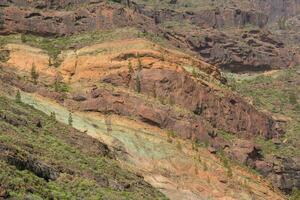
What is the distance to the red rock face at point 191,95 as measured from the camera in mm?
69000

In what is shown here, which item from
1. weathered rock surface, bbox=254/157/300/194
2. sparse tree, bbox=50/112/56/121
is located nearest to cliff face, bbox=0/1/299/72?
weathered rock surface, bbox=254/157/300/194

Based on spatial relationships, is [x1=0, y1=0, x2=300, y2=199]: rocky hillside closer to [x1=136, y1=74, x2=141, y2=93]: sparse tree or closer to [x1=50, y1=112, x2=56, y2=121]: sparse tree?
[x1=136, y1=74, x2=141, y2=93]: sparse tree

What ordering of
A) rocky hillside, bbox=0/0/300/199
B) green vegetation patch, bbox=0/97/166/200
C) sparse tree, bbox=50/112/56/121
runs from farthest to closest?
rocky hillside, bbox=0/0/300/199
sparse tree, bbox=50/112/56/121
green vegetation patch, bbox=0/97/166/200

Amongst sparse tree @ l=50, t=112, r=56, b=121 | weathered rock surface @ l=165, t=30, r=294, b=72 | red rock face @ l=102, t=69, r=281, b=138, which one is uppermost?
sparse tree @ l=50, t=112, r=56, b=121

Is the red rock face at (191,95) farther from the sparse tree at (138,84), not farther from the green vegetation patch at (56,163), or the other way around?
the green vegetation patch at (56,163)

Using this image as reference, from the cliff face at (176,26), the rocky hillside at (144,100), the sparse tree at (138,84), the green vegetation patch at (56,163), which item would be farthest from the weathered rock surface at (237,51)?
the green vegetation patch at (56,163)

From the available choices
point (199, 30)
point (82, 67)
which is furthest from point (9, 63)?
point (199, 30)

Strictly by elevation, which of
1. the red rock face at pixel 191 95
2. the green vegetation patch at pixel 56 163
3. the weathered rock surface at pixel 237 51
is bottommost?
the weathered rock surface at pixel 237 51

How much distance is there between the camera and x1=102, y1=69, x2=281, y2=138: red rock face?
226 feet

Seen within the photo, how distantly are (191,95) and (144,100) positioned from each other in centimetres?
615

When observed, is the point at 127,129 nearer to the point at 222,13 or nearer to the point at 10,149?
the point at 10,149

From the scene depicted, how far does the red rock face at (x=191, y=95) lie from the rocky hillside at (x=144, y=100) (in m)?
0.11

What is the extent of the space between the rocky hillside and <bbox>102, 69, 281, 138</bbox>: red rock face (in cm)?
11

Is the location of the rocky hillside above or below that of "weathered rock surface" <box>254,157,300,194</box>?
above
